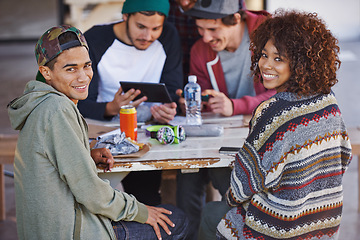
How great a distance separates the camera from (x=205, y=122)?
265 centimetres

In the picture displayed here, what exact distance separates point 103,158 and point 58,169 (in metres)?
0.36

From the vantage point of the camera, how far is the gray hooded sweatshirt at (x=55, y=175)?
1.60 metres

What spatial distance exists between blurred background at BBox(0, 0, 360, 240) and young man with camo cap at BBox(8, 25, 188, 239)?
1.66m

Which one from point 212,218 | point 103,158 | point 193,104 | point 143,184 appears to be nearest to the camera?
point 103,158

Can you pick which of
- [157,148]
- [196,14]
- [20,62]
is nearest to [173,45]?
[196,14]

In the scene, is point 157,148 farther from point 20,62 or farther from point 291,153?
point 20,62

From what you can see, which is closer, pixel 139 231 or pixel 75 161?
pixel 75 161

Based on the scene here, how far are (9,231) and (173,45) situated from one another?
5.64ft

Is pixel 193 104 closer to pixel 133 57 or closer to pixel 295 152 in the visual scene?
pixel 133 57

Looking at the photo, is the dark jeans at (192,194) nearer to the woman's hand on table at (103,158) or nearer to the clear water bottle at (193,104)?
the clear water bottle at (193,104)

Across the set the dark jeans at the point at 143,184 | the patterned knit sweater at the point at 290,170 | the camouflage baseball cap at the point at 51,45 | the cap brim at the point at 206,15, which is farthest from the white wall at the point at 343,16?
the camouflage baseball cap at the point at 51,45

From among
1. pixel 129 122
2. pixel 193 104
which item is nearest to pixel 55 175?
pixel 129 122

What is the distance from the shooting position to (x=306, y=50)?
69.6 inches

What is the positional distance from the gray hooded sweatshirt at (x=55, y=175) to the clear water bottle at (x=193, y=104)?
98cm
